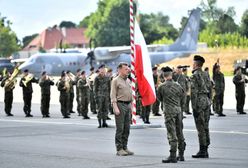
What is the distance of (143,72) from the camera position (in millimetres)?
23312

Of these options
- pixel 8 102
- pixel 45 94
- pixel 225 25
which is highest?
pixel 225 25

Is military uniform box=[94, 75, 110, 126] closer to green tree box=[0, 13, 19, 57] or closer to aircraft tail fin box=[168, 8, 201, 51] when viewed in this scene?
aircraft tail fin box=[168, 8, 201, 51]

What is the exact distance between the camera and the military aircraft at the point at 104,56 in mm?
71500

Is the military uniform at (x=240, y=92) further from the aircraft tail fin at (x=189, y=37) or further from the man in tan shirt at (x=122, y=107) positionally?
the aircraft tail fin at (x=189, y=37)

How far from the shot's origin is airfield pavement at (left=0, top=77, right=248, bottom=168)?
16.0 metres

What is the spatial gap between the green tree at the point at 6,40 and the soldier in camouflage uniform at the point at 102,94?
426ft

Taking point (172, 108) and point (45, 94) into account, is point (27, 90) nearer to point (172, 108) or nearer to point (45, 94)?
point (45, 94)

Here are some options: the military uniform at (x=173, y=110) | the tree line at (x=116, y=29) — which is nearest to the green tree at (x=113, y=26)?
the tree line at (x=116, y=29)

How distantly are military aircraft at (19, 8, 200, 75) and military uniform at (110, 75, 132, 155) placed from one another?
2100 inches

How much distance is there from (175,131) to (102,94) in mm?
8915

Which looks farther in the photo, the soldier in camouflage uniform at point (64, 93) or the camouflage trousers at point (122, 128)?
the soldier in camouflage uniform at point (64, 93)

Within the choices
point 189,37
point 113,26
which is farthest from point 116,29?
point 189,37

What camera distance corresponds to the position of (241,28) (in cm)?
14950

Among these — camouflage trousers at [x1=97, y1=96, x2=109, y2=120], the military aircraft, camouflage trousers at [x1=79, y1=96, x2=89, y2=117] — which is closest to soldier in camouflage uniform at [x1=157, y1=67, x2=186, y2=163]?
camouflage trousers at [x1=97, y1=96, x2=109, y2=120]
